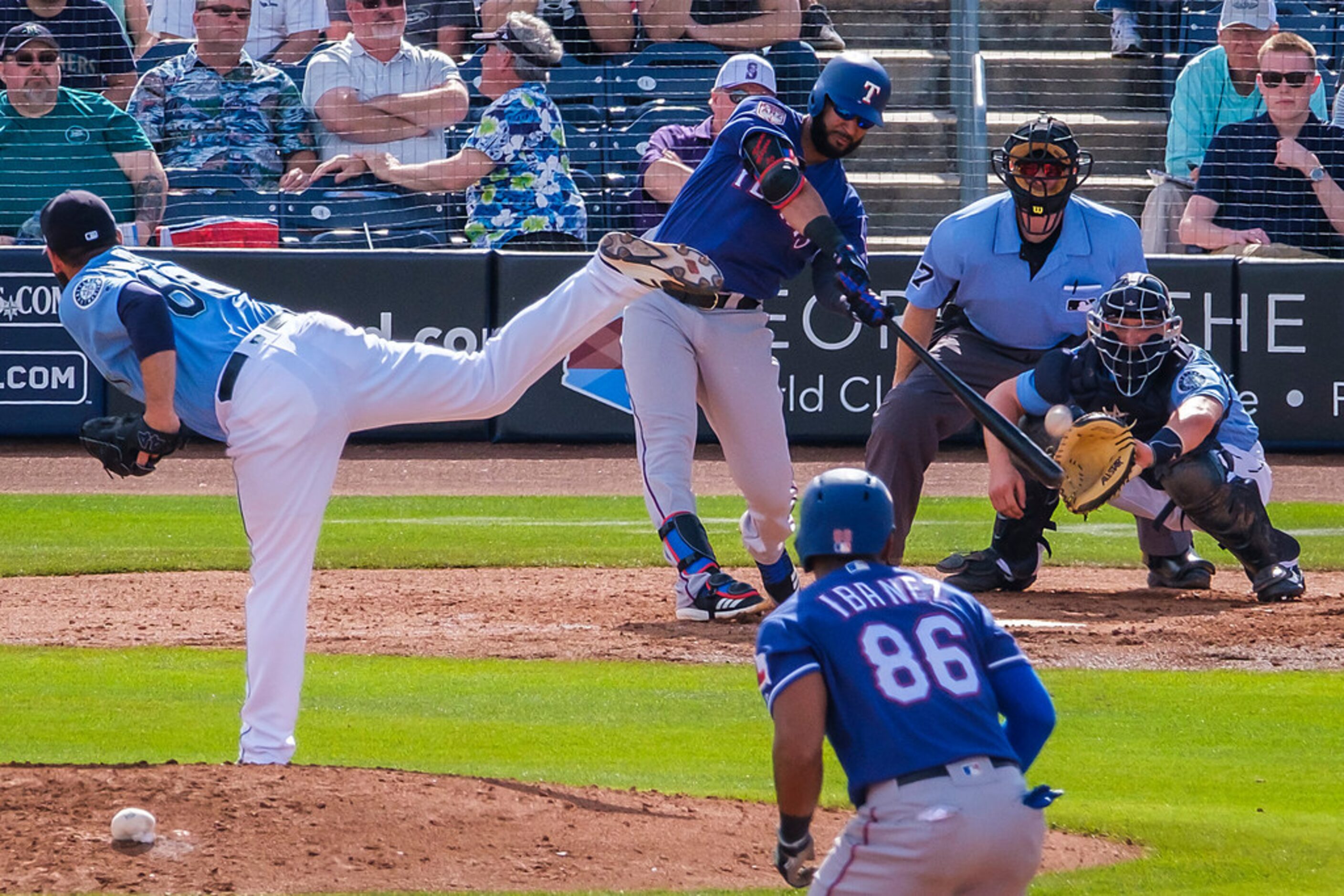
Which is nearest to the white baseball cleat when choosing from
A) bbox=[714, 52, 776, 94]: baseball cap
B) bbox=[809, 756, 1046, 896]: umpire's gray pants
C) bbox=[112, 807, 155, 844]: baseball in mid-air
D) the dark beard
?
the dark beard

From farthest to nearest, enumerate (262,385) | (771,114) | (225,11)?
(225,11) < (771,114) < (262,385)

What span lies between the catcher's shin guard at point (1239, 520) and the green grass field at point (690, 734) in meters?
1.24

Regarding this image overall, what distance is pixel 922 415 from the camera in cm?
841

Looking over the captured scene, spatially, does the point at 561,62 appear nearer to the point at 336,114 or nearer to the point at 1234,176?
the point at 336,114

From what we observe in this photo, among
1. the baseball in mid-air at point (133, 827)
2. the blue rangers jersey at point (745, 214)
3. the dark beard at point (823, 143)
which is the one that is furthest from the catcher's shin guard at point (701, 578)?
the baseball in mid-air at point (133, 827)

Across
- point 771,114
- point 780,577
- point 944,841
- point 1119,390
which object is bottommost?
point 780,577

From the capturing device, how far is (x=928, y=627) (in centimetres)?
343

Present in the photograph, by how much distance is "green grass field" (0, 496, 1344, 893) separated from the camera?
16.1ft

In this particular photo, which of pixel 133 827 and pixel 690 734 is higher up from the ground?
pixel 133 827

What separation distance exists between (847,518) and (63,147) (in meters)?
12.0

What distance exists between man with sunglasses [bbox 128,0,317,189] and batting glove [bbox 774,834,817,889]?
11.7 m

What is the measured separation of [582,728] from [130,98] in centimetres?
1003

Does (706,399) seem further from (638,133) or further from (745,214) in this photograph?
(638,133)

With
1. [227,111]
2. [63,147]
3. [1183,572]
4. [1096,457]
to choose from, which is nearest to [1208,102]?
[1183,572]
